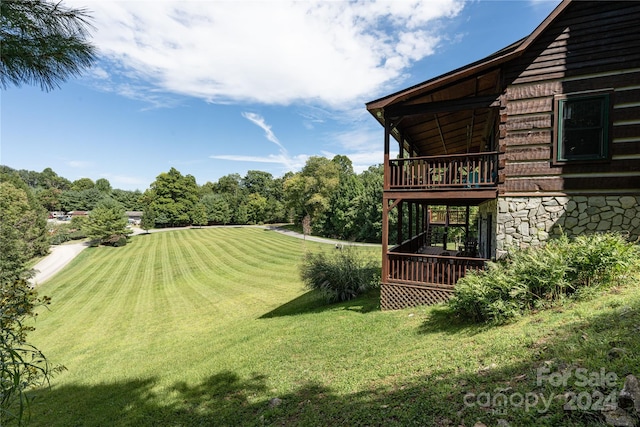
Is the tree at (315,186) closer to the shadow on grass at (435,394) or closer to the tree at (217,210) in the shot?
the tree at (217,210)

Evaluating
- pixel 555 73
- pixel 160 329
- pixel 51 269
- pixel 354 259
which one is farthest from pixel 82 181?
pixel 555 73

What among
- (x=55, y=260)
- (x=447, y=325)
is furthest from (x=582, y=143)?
(x=55, y=260)

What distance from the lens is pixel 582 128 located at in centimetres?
676

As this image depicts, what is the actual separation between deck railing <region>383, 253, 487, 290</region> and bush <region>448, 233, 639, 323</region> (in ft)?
5.92

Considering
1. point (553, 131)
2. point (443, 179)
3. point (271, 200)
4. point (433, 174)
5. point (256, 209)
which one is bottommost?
point (256, 209)

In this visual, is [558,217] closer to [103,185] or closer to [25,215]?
[25,215]

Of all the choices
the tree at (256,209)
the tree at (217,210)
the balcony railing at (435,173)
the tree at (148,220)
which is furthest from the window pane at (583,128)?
the tree at (256,209)

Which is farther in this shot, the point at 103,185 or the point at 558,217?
the point at 103,185

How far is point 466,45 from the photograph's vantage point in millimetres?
10758

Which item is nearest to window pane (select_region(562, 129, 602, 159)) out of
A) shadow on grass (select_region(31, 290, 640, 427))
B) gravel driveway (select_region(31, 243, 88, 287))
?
shadow on grass (select_region(31, 290, 640, 427))

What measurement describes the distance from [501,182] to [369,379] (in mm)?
5891

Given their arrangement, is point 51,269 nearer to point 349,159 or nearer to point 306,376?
point 306,376

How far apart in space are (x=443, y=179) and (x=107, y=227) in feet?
139

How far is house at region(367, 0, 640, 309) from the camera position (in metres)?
6.48
